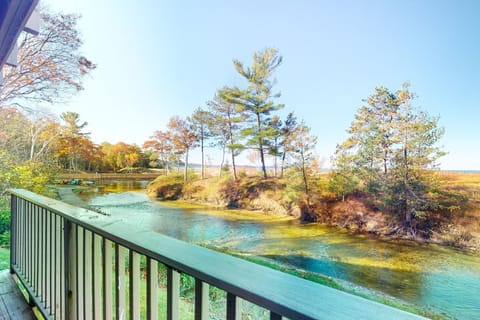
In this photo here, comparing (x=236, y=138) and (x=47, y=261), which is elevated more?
(x=236, y=138)

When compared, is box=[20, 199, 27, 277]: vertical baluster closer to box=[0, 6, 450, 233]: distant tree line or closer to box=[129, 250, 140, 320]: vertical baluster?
box=[129, 250, 140, 320]: vertical baluster

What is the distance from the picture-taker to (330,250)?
11.7 ft

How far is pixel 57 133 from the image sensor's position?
4.37m

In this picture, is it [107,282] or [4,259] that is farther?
[4,259]

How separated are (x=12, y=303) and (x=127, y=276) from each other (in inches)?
48.0

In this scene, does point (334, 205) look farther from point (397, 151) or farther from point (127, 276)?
point (127, 276)

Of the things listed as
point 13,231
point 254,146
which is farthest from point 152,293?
point 254,146

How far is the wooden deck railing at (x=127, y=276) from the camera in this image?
337 millimetres

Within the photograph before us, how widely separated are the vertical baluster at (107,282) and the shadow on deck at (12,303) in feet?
3.15

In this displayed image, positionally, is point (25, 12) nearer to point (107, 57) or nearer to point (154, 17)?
point (154, 17)

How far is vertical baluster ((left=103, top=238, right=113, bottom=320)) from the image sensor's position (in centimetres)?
86

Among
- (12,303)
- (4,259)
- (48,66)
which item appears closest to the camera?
(12,303)

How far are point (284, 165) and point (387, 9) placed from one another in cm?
262

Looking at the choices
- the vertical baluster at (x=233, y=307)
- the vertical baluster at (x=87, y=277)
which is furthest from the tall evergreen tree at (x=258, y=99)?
the vertical baluster at (x=233, y=307)
